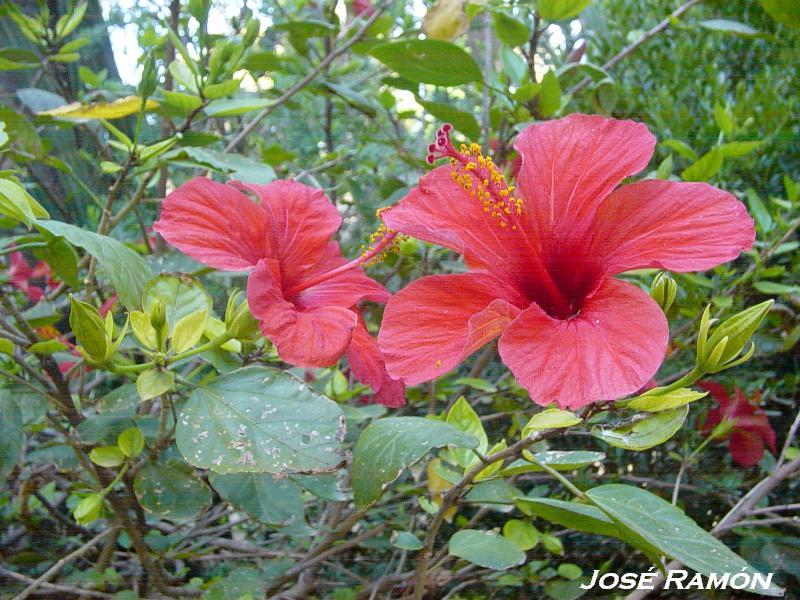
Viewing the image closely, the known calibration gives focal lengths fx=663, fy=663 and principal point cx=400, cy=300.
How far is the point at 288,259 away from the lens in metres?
0.70

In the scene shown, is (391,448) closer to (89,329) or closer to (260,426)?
(260,426)

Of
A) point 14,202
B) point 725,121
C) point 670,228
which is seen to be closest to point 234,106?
point 14,202

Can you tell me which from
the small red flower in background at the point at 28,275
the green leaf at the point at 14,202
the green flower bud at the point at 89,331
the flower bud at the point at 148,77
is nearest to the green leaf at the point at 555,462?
the green flower bud at the point at 89,331

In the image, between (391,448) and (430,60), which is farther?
(430,60)

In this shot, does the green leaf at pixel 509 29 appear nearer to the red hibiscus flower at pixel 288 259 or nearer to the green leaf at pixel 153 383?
the red hibiscus flower at pixel 288 259

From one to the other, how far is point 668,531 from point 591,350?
16 centimetres

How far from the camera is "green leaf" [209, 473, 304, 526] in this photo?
0.74m

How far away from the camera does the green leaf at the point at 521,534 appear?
2.89ft

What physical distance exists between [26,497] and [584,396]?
104 centimetres

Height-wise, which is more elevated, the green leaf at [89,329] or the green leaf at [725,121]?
the green leaf at [89,329]

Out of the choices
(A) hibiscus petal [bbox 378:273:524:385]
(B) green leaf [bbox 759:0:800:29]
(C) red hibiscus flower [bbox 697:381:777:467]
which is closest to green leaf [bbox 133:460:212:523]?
(A) hibiscus petal [bbox 378:273:524:385]

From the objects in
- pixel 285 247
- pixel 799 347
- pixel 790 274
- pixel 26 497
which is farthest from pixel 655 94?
pixel 26 497

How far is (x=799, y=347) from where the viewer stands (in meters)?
1.21

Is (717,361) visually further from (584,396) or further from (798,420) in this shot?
(798,420)
